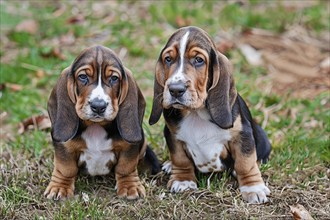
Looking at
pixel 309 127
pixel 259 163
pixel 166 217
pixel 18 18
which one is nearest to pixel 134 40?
pixel 18 18

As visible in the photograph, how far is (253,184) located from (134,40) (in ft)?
14.9

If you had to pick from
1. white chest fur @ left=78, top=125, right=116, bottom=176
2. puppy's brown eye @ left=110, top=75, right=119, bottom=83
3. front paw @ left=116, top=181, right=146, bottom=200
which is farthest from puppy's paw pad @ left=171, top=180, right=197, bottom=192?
puppy's brown eye @ left=110, top=75, right=119, bottom=83

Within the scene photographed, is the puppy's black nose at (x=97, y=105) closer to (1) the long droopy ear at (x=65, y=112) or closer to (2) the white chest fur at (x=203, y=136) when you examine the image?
(1) the long droopy ear at (x=65, y=112)

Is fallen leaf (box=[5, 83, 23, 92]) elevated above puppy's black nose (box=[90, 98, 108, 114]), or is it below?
below

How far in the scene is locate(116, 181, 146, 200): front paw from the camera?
5984 mm

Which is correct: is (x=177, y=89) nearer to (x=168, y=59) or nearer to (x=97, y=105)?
(x=168, y=59)

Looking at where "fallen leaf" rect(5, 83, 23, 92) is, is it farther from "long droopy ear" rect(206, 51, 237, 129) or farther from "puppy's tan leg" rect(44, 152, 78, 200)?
"long droopy ear" rect(206, 51, 237, 129)

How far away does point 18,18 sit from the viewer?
10336mm

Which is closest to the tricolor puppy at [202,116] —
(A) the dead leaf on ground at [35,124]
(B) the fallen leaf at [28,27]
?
(A) the dead leaf on ground at [35,124]

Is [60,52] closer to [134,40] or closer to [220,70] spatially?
[134,40]

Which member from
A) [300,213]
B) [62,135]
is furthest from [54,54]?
[300,213]

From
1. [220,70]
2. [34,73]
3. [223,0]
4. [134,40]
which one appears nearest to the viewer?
[220,70]

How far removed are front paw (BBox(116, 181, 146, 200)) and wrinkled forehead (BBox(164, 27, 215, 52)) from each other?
4.10ft

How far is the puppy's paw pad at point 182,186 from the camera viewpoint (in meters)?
6.11
